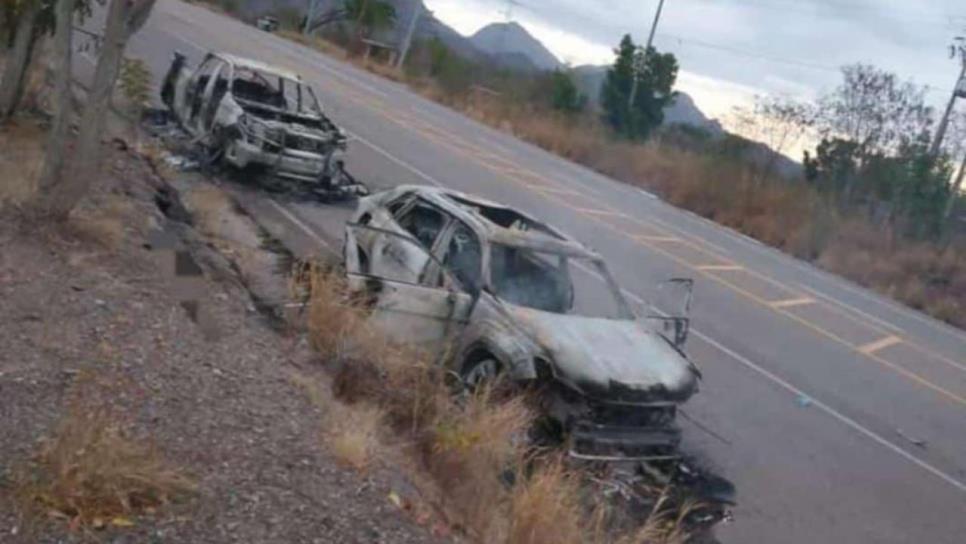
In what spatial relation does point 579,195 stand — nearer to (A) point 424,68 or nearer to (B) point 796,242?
(B) point 796,242

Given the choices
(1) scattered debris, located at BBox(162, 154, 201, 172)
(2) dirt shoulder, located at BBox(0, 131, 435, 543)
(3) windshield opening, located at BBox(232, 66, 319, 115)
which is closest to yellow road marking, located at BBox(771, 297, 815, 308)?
(3) windshield opening, located at BBox(232, 66, 319, 115)

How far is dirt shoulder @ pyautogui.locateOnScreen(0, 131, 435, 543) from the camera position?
4012mm

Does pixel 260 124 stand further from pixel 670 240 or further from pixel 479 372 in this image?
pixel 670 240

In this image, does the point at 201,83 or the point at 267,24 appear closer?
the point at 201,83

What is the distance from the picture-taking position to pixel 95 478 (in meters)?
3.87

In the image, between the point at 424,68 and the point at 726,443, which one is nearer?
the point at 726,443

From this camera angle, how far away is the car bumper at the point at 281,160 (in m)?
13.0

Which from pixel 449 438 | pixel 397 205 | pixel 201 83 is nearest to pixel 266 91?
pixel 201 83

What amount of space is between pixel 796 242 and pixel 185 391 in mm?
19800

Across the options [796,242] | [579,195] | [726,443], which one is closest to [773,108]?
[796,242]

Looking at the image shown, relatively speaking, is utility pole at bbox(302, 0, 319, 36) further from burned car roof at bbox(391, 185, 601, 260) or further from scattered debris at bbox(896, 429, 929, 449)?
scattered debris at bbox(896, 429, 929, 449)

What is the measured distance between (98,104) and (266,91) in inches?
286

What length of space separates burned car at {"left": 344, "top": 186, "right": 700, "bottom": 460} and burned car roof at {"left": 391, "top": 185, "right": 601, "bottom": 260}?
12mm

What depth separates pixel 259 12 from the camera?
54.1m
